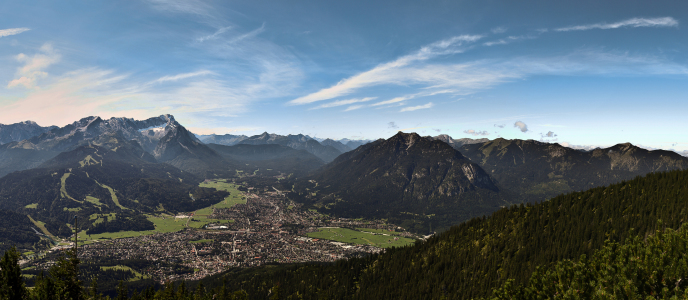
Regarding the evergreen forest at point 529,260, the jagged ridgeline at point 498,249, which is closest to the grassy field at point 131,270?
the evergreen forest at point 529,260

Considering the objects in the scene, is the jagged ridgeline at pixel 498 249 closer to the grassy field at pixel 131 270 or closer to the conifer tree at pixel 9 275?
the grassy field at pixel 131 270

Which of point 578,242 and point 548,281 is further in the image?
point 578,242

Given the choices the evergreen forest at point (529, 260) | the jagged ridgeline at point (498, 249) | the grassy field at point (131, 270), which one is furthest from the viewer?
the grassy field at point (131, 270)

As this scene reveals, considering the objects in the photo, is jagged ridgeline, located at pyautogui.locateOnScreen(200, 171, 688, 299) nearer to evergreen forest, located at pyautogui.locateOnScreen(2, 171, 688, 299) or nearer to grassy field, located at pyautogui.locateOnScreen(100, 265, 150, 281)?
evergreen forest, located at pyautogui.locateOnScreen(2, 171, 688, 299)

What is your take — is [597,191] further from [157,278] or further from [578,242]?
[157,278]

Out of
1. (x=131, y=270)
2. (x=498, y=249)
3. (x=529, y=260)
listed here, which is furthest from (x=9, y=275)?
(x=131, y=270)

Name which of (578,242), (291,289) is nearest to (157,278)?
(291,289)

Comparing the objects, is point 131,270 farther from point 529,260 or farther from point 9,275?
point 529,260

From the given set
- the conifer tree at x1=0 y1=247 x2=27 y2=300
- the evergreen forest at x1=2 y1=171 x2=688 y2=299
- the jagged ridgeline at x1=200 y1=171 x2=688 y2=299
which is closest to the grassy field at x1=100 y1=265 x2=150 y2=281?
the evergreen forest at x1=2 y1=171 x2=688 y2=299
